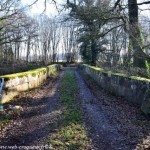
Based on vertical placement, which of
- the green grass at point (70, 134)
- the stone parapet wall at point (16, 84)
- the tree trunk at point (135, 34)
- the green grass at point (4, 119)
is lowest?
the green grass at point (4, 119)

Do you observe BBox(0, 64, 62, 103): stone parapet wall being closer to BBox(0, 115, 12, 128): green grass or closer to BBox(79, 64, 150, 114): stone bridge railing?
BBox(0, 115, 12, 128): green grass

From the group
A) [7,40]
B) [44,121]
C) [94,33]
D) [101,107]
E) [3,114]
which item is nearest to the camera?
[44,121]

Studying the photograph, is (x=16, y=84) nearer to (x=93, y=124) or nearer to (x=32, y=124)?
(x=32, y=124)

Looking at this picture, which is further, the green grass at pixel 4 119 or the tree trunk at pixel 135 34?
the tree trunk at pixel 135 34

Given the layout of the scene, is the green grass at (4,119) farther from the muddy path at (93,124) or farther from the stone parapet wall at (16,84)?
the stone parapet wall at (16,84)

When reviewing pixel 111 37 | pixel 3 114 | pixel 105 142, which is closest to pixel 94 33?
pixel 3 114

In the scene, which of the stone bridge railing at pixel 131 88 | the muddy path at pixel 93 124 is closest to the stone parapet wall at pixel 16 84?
the muddy path at pixel 93 124

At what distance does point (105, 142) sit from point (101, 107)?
3.70m

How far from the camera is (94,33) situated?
18.3 m

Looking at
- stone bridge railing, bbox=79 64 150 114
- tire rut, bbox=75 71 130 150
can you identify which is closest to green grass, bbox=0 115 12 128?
tire rut, bbox=75 71 130 150

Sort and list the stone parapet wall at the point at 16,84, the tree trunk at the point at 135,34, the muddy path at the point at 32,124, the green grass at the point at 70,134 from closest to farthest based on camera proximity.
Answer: the green grass at the point at 70,134, the muddy path at the point at 32,124, the stone parapet wall at the point at 16,84, the tree trunk at the point at 135,34

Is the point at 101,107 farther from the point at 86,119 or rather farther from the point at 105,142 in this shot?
the point at 105,142

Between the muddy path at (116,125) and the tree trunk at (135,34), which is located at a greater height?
the tree trunk at (135,34)

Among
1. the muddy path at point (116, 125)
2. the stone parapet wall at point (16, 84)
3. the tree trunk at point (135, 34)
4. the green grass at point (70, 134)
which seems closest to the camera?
the green grass at point (70, 134)
